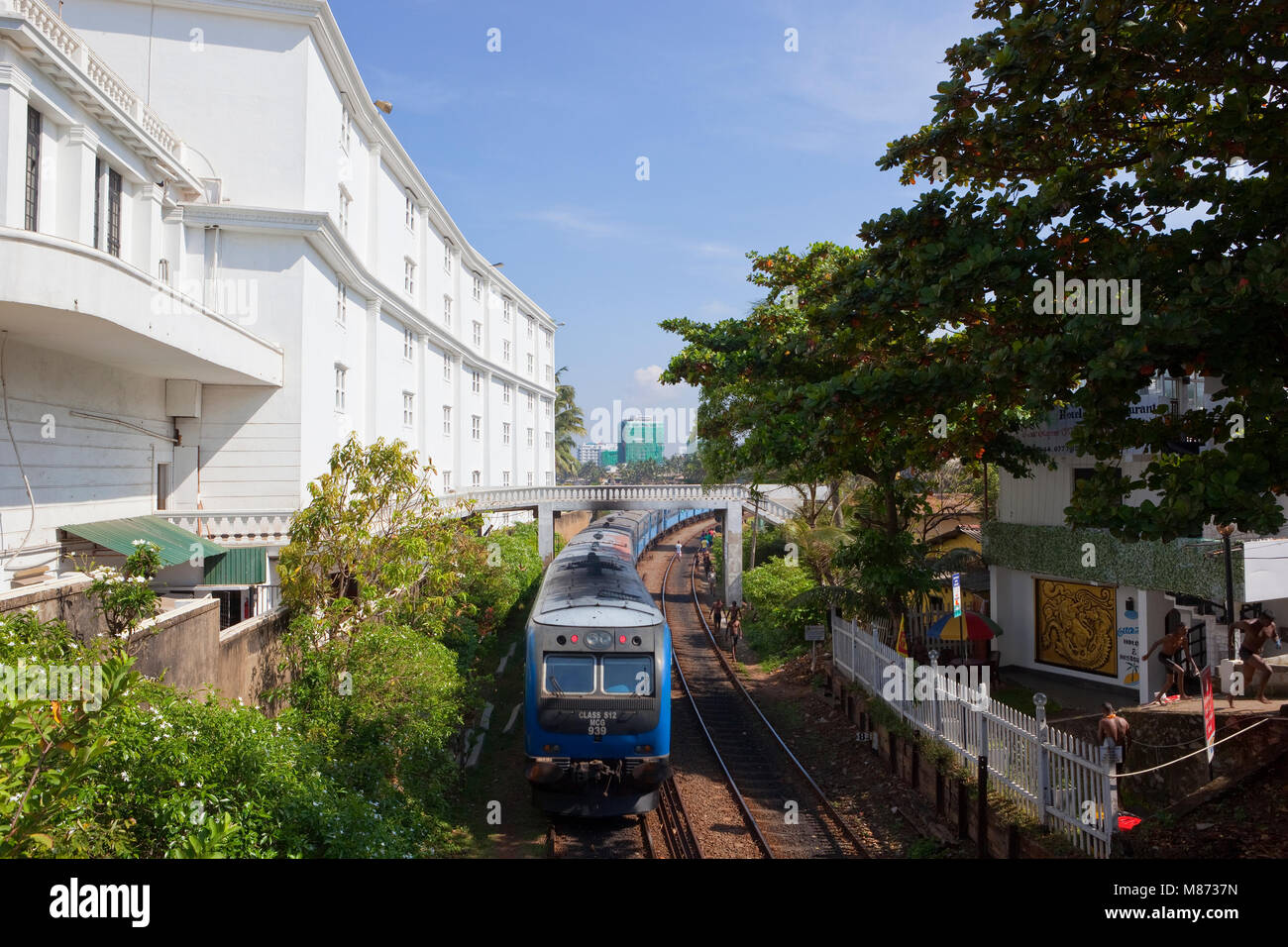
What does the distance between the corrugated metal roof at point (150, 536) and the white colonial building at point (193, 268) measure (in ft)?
1.60

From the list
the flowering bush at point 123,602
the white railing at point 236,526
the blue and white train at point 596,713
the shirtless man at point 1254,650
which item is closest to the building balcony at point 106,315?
the white railing at point 236,526

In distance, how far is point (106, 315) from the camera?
40.1ft

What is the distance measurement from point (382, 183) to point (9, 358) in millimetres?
16520

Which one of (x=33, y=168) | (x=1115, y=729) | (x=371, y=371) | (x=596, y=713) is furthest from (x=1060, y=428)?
(x=33, y=168)

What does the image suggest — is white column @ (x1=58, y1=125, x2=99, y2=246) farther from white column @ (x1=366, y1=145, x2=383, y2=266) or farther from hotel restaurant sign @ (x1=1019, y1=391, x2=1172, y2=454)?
hotel restaurant sign @ (x1=1019, y1=391, x2=1172, y2=454)

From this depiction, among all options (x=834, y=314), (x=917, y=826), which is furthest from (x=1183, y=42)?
(x=917, y=826)

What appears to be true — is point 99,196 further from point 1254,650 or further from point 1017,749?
point 1254,650

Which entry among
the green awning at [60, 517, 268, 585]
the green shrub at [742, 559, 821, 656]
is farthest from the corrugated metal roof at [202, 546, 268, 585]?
the green shrub at [742, 559, 821, 656]

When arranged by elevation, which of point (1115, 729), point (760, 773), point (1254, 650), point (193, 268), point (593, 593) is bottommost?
point (760, 773)

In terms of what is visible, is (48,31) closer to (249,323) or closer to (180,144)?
(180,144)

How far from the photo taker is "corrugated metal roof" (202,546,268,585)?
57.8ft

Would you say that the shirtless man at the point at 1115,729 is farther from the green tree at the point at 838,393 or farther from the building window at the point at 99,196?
the building window at the point at 99,196

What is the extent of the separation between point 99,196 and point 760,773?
17.7 metres
